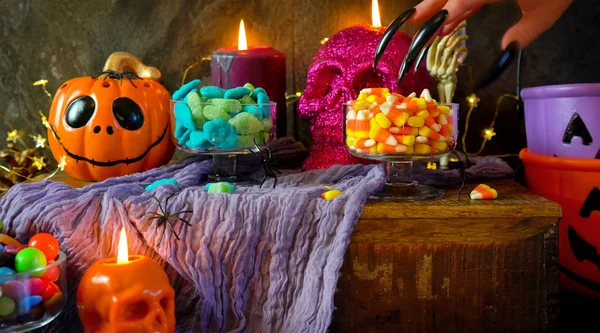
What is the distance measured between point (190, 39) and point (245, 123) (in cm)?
54

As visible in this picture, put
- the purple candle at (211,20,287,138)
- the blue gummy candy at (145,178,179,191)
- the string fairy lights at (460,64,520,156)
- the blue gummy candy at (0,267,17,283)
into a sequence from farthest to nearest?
the string fairy lights at (460,64,520,156) → the purple candle at (211,20,287,138) → the blue gummy candy at (145,178,179,191) → the blue gummy candy at (0,267,17,283)

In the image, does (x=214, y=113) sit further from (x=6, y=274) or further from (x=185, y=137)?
(x=6, y=274)

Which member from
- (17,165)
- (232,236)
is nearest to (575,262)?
(232,236)

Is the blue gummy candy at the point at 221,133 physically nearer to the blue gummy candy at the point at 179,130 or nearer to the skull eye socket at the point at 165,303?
the blue gummy candy at the point at 179,130

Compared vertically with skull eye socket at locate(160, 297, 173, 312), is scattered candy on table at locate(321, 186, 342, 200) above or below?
above

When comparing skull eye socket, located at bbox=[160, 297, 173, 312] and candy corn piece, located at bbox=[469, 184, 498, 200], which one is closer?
skull eye socket, located at bbox=[160, 297, 173, 312]

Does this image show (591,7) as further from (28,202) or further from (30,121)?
(30,121)

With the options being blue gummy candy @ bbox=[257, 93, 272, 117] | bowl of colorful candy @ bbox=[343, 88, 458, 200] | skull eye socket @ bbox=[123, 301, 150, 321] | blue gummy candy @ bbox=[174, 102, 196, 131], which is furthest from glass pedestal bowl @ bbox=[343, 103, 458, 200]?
skull eye socket @ bbox=[123, 301, 150, 321]

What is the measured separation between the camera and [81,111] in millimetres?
1168

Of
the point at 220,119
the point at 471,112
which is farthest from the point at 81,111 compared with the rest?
the point at 471,112

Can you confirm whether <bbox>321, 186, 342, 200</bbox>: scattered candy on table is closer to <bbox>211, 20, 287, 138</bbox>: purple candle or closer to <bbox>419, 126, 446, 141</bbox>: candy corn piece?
<bbox>419, 126, 446, 141</bbox>: candy corn piece

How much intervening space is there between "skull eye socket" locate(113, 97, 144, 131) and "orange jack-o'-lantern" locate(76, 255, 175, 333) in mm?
392

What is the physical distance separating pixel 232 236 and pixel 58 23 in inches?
36.0

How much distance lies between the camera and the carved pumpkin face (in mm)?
1172
